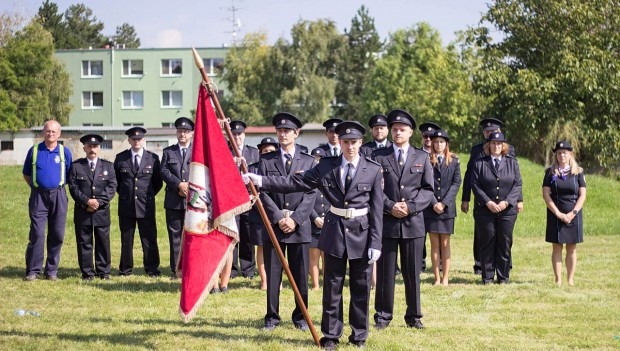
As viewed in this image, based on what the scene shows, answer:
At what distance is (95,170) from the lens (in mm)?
13117

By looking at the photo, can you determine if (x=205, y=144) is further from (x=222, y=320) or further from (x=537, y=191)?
(x=537, y=191)

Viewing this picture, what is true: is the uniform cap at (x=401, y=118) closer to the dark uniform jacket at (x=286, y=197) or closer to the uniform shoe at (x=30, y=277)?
Answer: the dark uniform jacket at (x=286, y=197)

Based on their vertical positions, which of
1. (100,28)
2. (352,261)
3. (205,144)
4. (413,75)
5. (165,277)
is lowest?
(165,277)

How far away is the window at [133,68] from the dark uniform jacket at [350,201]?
6512 centimetres

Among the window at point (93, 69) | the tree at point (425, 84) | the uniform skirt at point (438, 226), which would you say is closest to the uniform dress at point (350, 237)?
the uniform skirt at point (438, 226)

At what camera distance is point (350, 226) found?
834cm

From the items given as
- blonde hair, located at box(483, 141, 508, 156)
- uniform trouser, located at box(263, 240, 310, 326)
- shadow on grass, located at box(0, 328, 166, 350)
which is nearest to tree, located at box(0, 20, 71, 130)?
blonde hair, located at box(483, 141, 508, 156)

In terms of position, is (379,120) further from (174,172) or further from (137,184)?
(137,184)

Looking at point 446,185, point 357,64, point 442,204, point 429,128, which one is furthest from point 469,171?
point 357,64

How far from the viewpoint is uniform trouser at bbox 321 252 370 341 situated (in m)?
8.41

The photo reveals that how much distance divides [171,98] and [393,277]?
6419cm

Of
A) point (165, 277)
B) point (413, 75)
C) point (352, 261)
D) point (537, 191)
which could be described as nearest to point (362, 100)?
point (413, 75)

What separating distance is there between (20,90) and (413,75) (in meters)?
26.9

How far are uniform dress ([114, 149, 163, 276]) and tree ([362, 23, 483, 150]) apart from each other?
36986 mm
